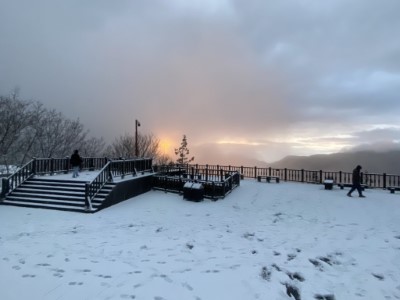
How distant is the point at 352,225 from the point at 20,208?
14446 mm

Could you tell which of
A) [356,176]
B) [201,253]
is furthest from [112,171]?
[356,176]

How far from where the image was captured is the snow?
253 inches

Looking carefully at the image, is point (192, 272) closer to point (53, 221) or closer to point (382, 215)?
point (53, 221)

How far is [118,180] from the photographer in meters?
17.6

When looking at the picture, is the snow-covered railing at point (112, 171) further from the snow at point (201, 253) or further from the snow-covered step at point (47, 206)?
the snow at point (201, 253)

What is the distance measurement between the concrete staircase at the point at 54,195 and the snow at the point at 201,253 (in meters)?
0.77

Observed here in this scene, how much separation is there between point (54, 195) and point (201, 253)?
34.4ft

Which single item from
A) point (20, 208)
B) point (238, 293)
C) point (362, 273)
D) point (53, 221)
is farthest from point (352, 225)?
point (20, 208)

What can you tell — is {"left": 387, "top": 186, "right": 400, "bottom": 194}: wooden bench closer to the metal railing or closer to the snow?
the snow

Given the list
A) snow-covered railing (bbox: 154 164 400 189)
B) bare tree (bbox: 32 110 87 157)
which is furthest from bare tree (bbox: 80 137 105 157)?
snow-covered railing (bbox: 154 164 400 189)

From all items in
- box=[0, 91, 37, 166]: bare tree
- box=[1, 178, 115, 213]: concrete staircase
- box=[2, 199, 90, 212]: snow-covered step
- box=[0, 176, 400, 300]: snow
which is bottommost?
box=[0, 176, 400, 300]: snow

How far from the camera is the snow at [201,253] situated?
6.43 meters

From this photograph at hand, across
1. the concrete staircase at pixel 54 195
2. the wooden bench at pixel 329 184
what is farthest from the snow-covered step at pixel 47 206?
the wooden bench at pixel 329 184

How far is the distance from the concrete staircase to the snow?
0.77 m
